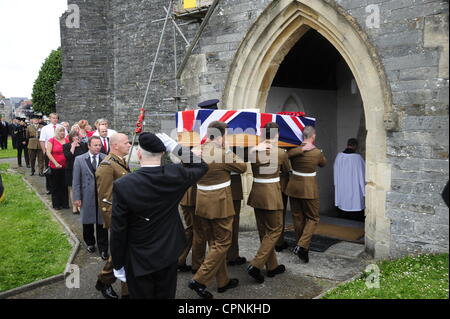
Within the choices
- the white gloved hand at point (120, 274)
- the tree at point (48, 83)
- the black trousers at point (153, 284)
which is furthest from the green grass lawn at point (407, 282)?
the tree at point (48, 83)

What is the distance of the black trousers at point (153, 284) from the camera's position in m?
3.34

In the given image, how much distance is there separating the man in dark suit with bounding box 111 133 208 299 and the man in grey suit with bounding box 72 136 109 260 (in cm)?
226

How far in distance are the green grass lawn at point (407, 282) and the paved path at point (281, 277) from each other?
0.37 metres

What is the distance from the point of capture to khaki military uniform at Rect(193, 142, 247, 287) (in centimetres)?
439

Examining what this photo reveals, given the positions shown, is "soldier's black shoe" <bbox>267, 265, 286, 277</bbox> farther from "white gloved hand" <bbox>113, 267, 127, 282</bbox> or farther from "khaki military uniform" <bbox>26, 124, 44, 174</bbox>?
"khaki military uniform" <bbox>26, 124, 44, 174</bbox>

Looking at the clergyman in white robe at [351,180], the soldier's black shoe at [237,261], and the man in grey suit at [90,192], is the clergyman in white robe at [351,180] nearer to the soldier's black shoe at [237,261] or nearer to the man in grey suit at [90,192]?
the soldier's black shoe at [237,261]

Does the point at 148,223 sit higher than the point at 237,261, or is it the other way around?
the point at 148,223

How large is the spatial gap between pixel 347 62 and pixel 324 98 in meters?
3.60

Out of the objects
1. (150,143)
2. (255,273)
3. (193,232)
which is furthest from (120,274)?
(255,273)

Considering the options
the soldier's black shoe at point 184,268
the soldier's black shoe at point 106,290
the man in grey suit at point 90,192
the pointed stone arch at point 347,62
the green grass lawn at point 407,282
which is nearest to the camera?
the green grass lawn at point 407,282

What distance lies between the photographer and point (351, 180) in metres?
8.01

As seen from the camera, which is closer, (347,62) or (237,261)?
→ (237,261)

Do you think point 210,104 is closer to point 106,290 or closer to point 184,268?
point 184,268
